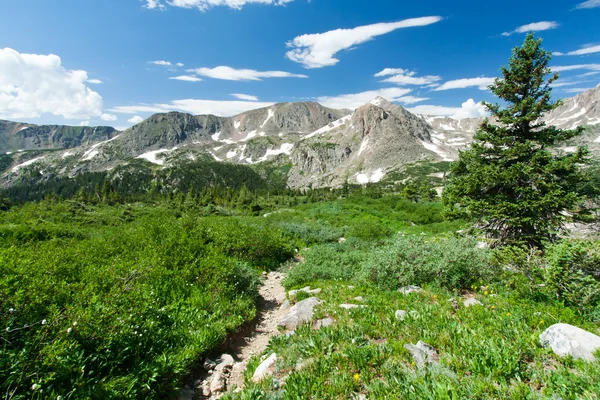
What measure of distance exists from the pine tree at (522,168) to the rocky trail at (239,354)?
908 cm

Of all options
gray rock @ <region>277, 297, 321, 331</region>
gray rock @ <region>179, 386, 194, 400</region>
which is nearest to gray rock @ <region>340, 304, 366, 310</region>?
gray rock @ <region>277, 297, 321, 331</region>

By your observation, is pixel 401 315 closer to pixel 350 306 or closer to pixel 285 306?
pixel 350 306

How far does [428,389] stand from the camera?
3680mm

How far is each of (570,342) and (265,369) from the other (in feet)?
16.1

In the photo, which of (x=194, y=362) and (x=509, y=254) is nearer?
(x=194, y=362)

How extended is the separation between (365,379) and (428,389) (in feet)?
2.94

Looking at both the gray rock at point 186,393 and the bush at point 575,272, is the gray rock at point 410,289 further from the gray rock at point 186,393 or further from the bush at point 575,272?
the gray rock at point 186,393

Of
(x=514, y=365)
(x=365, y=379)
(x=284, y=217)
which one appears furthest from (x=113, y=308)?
(x=284, y=217)

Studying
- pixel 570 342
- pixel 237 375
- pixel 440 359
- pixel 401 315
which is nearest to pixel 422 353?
pixel 440 359

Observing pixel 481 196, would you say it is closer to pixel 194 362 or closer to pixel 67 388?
pixel 194 362

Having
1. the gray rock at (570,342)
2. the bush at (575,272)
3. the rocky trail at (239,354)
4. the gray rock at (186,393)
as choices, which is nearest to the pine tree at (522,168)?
the bush at (575,272)

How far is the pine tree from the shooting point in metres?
10.7

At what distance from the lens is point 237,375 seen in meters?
5.41

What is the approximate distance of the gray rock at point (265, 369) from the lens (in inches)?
194
